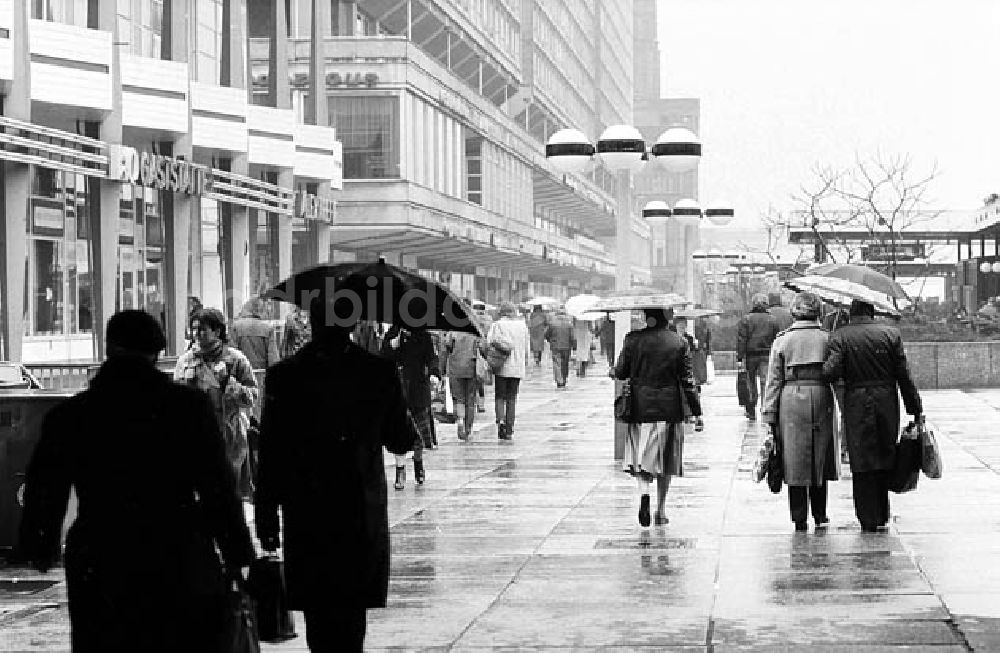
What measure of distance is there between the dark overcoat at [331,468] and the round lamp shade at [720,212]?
40232 mm

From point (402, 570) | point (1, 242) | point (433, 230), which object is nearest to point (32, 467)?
point (402, 570)

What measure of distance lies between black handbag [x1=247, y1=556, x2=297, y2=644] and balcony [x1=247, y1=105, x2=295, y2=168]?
116ft

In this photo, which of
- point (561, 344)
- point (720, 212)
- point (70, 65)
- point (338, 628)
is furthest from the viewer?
point (720, 212)

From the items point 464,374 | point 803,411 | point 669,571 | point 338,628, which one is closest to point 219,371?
point 669,571

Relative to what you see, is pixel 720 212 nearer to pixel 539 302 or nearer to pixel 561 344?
pixel 539 302

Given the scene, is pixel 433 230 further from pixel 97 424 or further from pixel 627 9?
pixel 627 9

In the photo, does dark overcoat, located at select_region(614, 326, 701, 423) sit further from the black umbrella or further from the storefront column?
the storefront column

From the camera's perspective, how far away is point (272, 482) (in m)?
7.09

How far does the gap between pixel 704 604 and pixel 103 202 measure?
963 inches

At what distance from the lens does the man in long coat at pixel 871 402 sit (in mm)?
12945

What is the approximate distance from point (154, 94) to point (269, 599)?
1147 inches

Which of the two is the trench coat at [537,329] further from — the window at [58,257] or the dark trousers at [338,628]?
the dark trousers at [338,628]

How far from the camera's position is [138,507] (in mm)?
5809

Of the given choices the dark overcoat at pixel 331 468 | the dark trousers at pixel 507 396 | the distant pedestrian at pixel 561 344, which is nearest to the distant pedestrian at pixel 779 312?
the dark trousers at pixel 507 396
